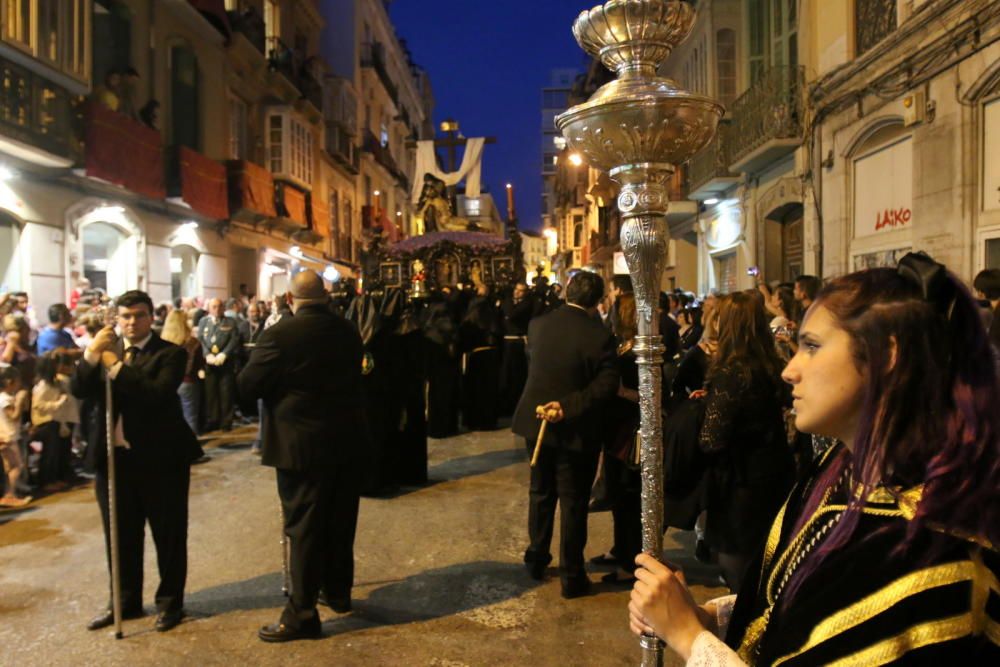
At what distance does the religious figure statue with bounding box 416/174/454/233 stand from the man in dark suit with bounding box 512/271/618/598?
675 inches

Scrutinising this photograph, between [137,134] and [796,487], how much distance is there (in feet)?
49.6

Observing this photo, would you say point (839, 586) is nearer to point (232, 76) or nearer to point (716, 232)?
point (716, 232)

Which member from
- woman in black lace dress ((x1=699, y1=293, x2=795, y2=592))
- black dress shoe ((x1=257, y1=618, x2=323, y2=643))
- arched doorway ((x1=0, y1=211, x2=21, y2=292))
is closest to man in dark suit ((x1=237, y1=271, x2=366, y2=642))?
black dress shoe ((x1=257, y1=618, x2=323, y2=643))

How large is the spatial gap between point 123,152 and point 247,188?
5972 mm

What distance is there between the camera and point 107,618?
4473 mm

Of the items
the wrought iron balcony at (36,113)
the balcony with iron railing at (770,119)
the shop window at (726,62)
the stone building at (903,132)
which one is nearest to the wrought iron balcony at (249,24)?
the wrought iron balcony at (36,113)

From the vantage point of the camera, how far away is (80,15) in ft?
39.9

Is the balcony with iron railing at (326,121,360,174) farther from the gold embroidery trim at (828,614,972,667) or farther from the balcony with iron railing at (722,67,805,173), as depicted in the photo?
the gold embroidery trim at (828,614,972,667)

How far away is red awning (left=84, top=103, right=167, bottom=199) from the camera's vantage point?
12609 mm

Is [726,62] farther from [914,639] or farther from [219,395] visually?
[914,639]

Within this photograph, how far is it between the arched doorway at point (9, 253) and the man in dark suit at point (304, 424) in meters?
10.1

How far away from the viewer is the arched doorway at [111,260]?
49.3 feet

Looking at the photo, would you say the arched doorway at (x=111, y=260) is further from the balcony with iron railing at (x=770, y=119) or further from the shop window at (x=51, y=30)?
the balcony with iron railing at (x=770, y=119)

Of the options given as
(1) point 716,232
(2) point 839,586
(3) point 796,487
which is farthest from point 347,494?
(1) point 716,232
